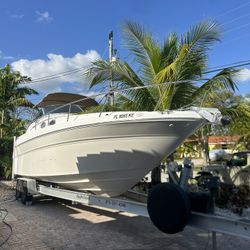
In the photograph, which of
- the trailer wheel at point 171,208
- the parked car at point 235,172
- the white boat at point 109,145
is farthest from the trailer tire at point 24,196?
the trailer wheel at point 171,208

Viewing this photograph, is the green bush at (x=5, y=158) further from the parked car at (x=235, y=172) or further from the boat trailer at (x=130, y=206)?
the parked car at (x=235, y=172)

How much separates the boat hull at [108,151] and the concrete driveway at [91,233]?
72 cm

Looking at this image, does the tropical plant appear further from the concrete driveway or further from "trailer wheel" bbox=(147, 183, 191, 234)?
"trailer wheel" bbox=(147, 183, 191, 234)

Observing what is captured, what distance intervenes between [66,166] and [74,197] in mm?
880

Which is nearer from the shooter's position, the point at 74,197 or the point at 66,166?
the point at 74,197

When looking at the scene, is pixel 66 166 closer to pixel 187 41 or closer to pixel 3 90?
pixel 187 41

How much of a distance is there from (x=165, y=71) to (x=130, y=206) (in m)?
5.18

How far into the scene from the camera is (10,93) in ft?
76.7

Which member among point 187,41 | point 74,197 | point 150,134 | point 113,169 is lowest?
point 74,197

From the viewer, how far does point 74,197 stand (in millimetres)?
8344

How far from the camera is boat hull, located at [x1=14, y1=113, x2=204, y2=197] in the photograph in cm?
711

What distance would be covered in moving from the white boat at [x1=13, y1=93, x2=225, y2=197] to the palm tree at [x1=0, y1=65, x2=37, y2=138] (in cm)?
1329

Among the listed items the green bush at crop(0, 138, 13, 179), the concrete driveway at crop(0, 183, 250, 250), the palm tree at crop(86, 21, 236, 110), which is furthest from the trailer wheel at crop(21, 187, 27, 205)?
the green bush at crop(0, 138, 13, 179)

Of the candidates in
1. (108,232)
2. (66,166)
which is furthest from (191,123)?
(66,166)
